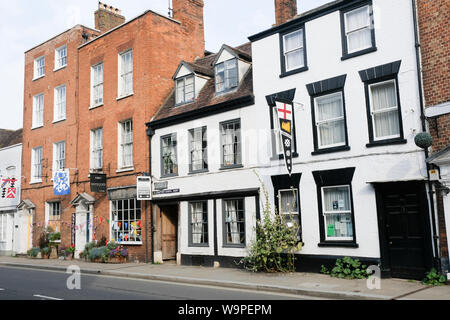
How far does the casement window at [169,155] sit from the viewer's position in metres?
19.1

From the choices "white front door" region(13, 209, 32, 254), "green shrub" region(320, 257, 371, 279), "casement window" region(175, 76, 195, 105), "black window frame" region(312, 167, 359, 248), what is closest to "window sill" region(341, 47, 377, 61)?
"black window frame" region(312, 167, 359, 248)

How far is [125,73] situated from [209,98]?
5.76 m

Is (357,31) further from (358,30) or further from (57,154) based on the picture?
(57,154)

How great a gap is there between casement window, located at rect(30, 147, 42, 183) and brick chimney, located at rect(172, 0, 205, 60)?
11.3m

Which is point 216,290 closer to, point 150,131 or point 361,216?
point 361,216

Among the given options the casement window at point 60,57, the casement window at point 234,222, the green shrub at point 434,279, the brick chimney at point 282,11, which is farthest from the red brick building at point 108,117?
the green shrub at point 434,279

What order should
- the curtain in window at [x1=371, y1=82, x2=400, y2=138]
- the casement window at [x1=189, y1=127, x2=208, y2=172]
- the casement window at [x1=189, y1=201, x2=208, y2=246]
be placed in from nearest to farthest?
the curtain in window at [x1=371, y1=82, x2=400, y2=138] < the casement window at [x1=189, y1=201, x2=208, y2=246] < the casement window at [x1=189, y1=127, x2=208, y2=172]

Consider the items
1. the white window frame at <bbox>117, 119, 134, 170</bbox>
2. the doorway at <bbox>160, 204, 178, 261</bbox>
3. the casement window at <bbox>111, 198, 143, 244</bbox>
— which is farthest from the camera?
the white window frame at <bbox>117, 119, 134, 170</bbox>

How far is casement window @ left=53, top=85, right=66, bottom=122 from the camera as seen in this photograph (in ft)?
82.9

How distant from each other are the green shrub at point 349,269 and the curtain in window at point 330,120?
3.73 m

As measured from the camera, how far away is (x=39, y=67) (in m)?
27.5

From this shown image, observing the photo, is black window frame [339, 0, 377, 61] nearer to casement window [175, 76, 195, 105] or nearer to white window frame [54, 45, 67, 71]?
casement window [175, 76, 195, 105]

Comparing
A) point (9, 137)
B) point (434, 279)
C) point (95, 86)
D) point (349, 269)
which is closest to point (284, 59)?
point (349, 269)
